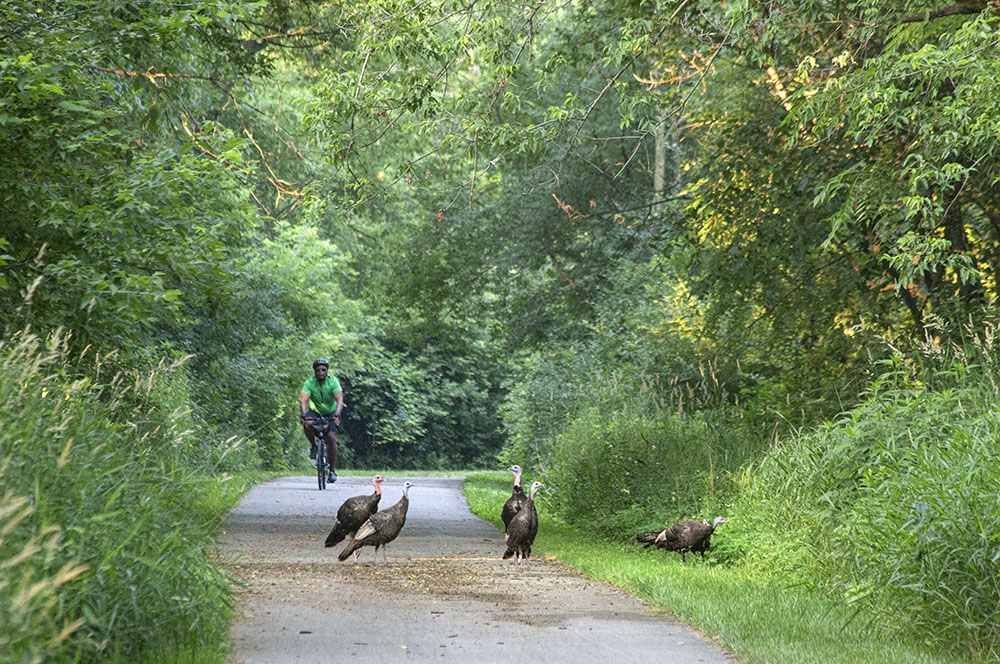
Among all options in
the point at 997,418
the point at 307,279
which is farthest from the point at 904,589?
the point at 307,279

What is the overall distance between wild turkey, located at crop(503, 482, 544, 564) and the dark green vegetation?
78.7 inches

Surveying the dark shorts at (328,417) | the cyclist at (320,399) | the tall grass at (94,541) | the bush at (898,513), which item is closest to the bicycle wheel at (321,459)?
the dark shorts at (328,417)

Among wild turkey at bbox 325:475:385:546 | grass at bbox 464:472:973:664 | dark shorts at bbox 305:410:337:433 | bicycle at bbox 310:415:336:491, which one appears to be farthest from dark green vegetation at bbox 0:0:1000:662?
bicycle at bbox 310:415:336:491

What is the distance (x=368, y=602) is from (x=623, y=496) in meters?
6.43

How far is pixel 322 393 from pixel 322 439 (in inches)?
39.4

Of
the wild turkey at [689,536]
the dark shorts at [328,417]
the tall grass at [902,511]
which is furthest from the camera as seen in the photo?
the dark shorts at [328,417]

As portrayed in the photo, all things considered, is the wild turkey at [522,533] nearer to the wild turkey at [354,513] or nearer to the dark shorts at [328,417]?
the wild turkey at [354,513]

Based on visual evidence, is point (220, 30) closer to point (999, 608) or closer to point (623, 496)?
point (623, 496)

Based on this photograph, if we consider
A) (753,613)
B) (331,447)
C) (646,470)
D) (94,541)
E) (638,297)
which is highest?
(638,297)

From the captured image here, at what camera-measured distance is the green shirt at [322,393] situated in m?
19.9

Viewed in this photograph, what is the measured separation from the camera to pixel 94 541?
588cm

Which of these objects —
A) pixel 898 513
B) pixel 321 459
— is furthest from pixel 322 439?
pixel 898 513

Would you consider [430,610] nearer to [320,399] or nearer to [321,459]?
[320,399]

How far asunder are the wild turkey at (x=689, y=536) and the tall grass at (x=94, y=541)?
5.49 m
